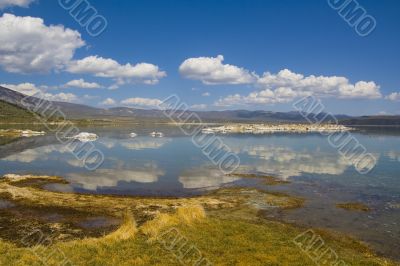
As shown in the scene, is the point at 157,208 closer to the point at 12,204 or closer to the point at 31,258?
the point at 12,204

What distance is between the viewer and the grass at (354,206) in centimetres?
3759

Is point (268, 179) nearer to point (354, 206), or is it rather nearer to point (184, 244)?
point (354, 206)

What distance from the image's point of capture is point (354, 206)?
127ft

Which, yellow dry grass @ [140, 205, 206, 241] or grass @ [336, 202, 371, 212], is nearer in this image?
yellow dry grass @ [140, 205, 206, 241]

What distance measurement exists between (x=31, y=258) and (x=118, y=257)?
13.9 feet

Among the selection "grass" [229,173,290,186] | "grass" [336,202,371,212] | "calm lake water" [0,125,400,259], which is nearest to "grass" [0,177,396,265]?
"calm lake water" [0,125,400,259]

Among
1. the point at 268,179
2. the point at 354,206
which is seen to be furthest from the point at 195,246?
the point at 268,179

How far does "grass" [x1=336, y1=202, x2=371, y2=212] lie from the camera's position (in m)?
37.6

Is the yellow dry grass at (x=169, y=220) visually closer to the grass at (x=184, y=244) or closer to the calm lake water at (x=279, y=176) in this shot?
the grass at (x=184, y=244)

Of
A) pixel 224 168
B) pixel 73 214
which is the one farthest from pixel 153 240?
pixel 224 168

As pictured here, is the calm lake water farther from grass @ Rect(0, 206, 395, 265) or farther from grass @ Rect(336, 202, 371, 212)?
grass @ Rect(0, 206, 395, 265)

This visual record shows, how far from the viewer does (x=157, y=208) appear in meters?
35.8

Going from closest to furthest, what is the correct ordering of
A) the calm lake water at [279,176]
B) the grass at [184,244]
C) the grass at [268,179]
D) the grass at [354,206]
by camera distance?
the grass at [184,244]
the calm lake water at [279,176]
the grass at [354,206]
the grass at [268,179]

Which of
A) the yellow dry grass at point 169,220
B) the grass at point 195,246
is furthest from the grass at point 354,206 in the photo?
the yellow dry grass at point 169,220
